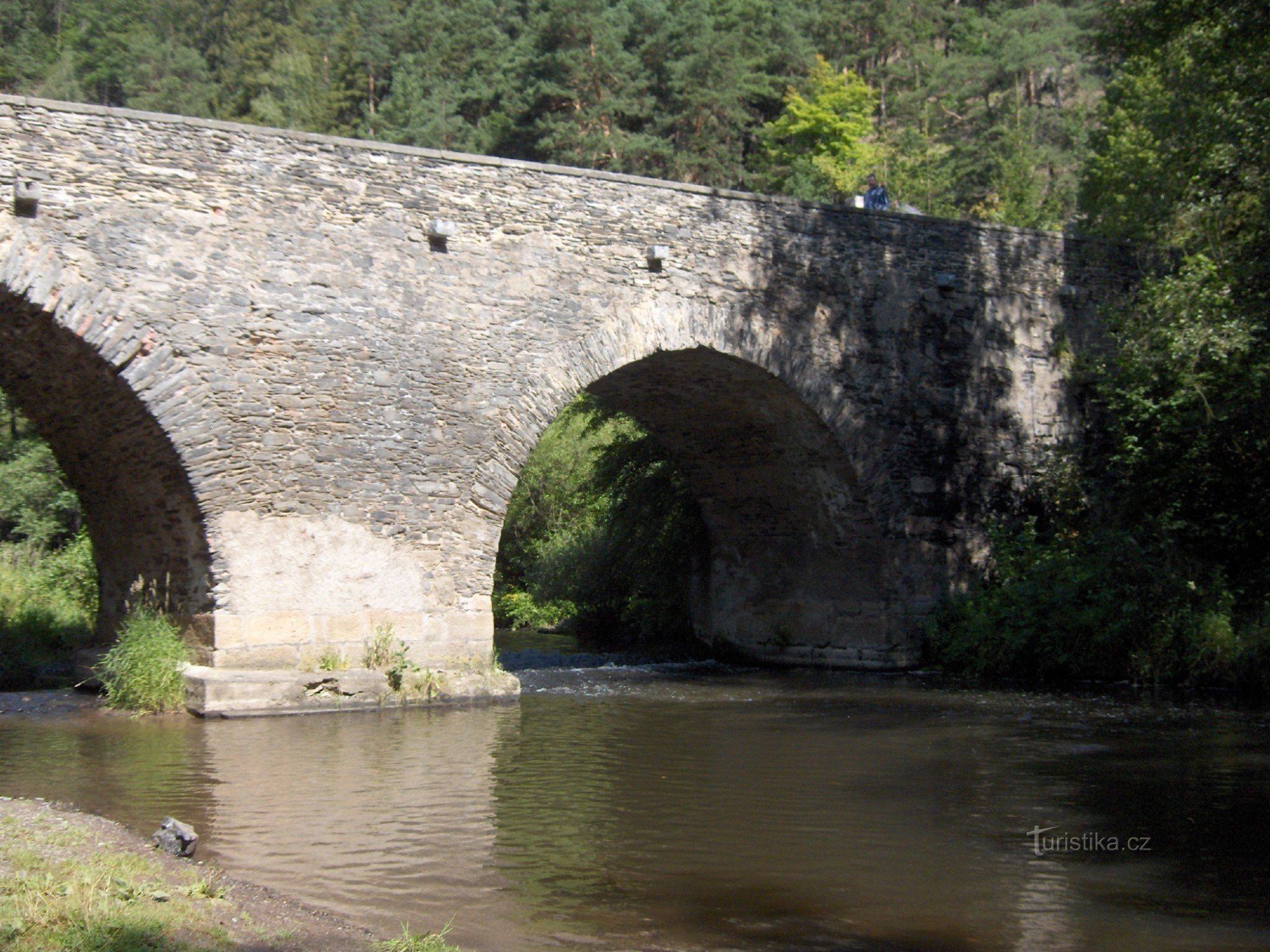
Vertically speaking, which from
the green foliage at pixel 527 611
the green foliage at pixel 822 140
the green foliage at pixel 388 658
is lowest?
the green foliage at pixel 388 658

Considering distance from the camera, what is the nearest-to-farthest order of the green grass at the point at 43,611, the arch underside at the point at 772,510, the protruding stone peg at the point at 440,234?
the protruding stone peg at the point at 440,234 → the green grass at the point at 43,611 → the arch underside at the point at 772,510

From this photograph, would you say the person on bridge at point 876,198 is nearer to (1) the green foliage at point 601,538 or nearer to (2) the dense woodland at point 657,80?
(1) the green foliage at point 601,538

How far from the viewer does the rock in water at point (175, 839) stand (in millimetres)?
5277

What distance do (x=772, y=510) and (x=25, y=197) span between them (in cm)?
825

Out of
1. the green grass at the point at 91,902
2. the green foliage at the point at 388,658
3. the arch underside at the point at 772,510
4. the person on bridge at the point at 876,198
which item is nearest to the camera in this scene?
the green grass at the point at 91,902

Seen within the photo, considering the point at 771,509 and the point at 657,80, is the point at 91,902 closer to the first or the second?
the point at 771,509

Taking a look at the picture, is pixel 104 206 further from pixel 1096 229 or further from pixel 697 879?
pixel 1096 229

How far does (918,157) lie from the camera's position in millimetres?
31234

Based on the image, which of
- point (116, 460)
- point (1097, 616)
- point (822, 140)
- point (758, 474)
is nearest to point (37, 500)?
point (116, 460)

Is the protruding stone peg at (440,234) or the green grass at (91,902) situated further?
the protruding stone peg at (440,234)

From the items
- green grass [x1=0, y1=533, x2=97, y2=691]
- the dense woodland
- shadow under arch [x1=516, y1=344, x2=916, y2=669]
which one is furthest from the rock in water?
the dense woodland

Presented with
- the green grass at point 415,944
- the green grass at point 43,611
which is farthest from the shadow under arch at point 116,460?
the green grass at point 415,944

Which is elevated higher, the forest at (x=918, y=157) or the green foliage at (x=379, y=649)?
the forest at (x=918, y=157)

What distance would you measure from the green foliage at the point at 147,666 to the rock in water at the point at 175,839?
4.76 metres
